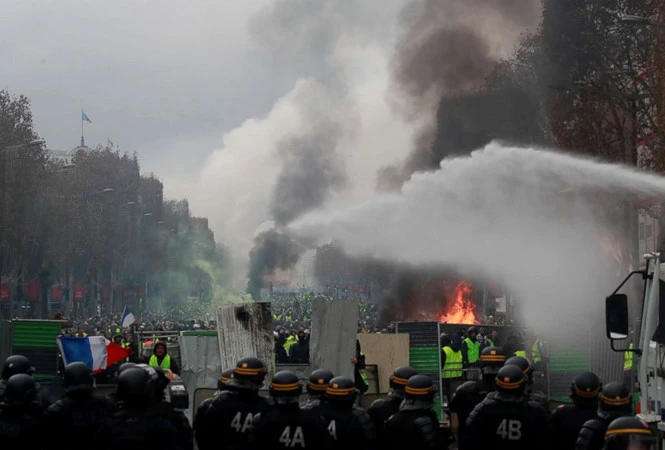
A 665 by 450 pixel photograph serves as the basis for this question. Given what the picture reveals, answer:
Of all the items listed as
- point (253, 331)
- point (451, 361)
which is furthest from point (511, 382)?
point (451, 361)

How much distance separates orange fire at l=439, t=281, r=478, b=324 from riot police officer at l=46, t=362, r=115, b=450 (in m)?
51.0

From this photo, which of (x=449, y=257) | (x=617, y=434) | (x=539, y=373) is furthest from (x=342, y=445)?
(x=449, y=257)

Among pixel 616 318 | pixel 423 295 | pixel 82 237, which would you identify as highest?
pixel 82 237

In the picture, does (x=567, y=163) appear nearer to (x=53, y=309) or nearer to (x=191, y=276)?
(x=53, y=309)

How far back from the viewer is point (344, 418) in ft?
31.6

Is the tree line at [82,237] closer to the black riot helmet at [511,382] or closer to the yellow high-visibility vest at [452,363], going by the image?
the yellow high-visibility vest at [452,363]

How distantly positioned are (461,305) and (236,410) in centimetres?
5168

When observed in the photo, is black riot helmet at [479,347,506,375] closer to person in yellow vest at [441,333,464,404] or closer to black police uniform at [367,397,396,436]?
black police uniform at [367,397,396,436]

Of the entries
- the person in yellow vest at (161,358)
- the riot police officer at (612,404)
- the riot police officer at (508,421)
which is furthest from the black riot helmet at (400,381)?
the person in yellow vest at (161,358)

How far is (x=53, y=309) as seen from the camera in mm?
90562

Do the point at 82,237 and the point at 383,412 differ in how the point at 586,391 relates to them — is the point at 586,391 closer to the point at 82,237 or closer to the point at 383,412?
the point at 383,412

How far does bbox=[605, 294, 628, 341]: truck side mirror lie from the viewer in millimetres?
11961

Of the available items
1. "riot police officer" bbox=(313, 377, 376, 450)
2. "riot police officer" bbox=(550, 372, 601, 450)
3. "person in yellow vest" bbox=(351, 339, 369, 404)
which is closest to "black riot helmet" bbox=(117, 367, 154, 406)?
"riot police officer" bbox=(313, 377, 376, 450)

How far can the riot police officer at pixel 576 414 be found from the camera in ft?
33.1
